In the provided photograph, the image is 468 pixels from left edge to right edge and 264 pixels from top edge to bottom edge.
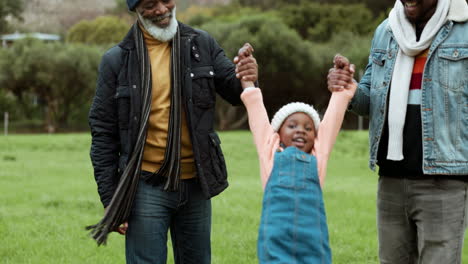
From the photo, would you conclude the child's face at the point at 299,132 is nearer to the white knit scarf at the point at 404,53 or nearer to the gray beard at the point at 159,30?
the white knit scarf at the point at 404,53

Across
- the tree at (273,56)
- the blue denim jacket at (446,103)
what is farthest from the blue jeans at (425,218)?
the tree at (273,56)

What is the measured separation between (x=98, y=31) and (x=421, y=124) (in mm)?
52618

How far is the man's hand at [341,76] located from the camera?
345 cm

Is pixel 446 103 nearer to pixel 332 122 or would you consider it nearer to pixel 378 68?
pixel 378 68

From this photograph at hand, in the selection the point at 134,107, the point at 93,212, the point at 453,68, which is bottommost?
the point at 93,212

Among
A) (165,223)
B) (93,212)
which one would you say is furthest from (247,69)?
(93,212)

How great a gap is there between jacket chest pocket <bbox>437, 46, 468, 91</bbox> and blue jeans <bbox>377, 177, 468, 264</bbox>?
512 millimetres

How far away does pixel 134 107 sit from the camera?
357cm

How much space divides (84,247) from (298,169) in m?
4.23

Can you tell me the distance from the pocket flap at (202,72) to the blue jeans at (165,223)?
0.58 metres

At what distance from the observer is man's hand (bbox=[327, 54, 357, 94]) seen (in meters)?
3.45

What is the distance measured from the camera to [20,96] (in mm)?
35438

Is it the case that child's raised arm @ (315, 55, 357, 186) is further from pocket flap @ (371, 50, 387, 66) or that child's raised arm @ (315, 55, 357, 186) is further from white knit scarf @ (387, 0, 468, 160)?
pocket flap @ (371, 50, 387, 66)

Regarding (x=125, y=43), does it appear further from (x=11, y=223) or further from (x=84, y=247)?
(x=11, y=223)
